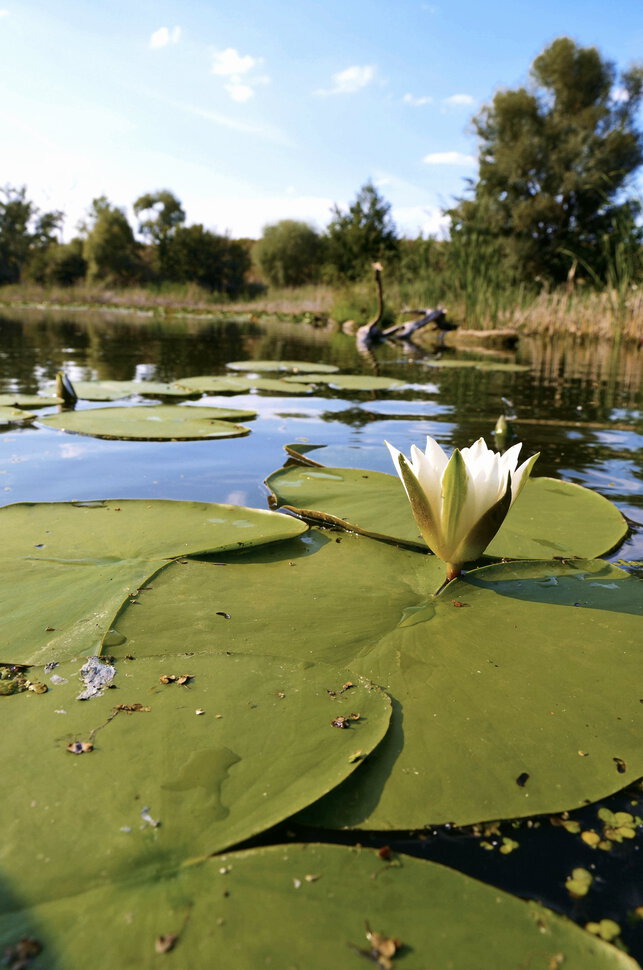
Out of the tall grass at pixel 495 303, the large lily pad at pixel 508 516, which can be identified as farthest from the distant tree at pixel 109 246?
the large lily pad at pixel 508 516

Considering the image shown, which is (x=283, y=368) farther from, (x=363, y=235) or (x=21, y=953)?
(x=363, y=235)

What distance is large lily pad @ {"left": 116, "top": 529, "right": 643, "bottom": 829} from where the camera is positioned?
67cm

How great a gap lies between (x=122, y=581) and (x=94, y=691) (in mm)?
349

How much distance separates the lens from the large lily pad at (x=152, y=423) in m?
2.39

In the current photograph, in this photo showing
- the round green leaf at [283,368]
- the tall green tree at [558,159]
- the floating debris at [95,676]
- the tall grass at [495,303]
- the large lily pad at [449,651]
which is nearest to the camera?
the large lily pad at [449,651]

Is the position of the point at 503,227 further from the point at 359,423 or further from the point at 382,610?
the point at 382,610

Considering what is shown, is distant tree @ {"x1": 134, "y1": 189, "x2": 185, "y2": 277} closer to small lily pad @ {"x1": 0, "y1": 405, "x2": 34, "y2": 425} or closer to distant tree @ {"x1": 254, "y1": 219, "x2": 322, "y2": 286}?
distant tree @ {"x1": 254, "y1": 219, "x2": 322, "y2": 286}

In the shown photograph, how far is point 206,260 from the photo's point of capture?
2895 cm

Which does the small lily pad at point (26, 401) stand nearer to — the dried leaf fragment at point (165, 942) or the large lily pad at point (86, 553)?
the large lily pad at point (86, 553)

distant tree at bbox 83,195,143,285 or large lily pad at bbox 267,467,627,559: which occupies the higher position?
distant tree at bbox 83,195,143,285

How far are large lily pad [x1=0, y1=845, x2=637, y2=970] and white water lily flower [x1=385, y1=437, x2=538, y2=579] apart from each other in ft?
1.91

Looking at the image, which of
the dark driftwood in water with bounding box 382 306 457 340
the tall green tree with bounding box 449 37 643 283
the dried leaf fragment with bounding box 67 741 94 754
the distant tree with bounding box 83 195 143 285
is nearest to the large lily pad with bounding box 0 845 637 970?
the dried leaf fragment with bounding box 67 741 94 754

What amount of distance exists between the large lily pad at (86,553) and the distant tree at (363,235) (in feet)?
65.6

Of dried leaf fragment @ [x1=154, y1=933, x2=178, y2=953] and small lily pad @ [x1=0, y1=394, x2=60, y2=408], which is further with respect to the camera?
small lily pad @ [x1=0, y1=394, x2=60, y2=408]
